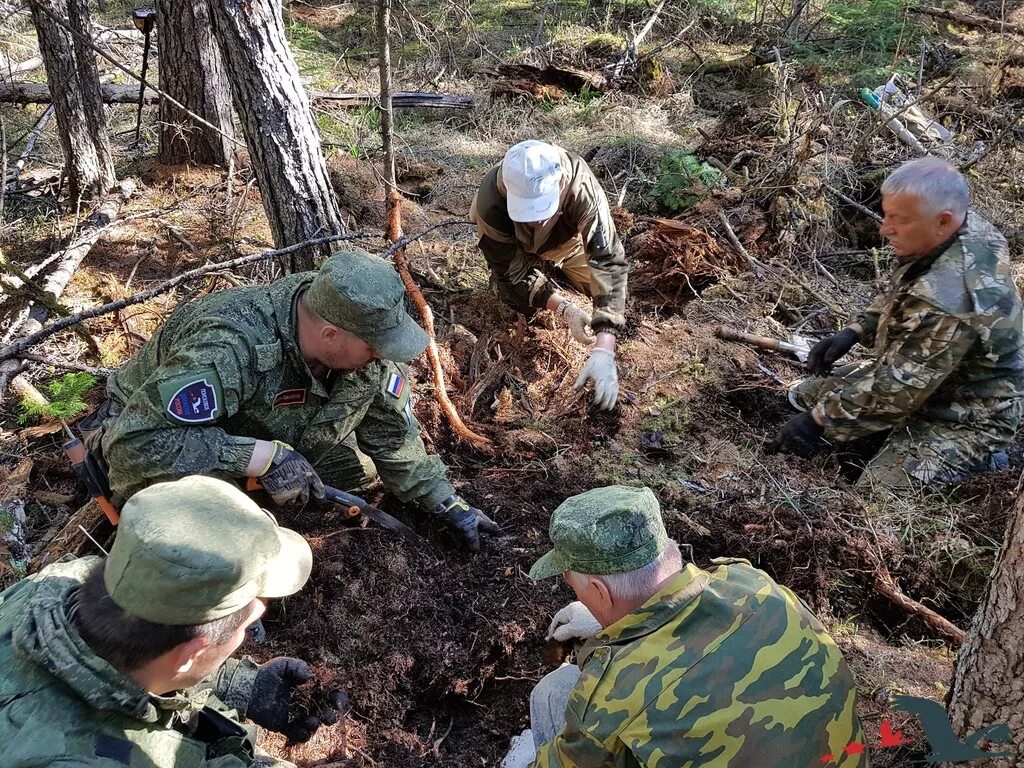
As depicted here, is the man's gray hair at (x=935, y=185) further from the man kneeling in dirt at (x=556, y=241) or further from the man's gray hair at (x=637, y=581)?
the man's gray hair at (x=637, y=581)

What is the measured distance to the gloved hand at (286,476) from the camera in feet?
9.00

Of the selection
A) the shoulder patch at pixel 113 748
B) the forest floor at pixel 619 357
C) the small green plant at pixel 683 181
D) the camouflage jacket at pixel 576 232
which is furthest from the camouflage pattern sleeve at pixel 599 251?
the shoulder patch at pixel 113 748

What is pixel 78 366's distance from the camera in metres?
3.76

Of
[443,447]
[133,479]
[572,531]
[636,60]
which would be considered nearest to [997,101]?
[636,60]

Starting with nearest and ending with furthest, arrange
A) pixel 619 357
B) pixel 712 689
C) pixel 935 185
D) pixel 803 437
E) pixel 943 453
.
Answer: pixel 712 689, pixel 935 185, pixel 943 453, pixel 803 437, pixel 619 357

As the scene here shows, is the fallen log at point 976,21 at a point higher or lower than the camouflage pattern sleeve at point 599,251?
higher

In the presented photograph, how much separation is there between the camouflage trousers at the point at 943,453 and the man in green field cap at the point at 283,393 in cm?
210

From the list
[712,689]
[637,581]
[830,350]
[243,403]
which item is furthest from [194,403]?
[830,350]

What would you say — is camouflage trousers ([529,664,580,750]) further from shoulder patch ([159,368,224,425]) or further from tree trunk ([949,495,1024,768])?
shoulder patch ([159,368,224,425])

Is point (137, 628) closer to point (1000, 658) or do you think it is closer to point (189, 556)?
point (189, 556)

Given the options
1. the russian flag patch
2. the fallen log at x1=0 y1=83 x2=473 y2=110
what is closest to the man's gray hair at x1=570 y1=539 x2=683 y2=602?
the russian flag patch

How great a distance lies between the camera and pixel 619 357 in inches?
181

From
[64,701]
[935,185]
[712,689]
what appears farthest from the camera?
[935,185]

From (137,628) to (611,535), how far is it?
1.15m
